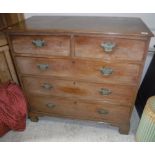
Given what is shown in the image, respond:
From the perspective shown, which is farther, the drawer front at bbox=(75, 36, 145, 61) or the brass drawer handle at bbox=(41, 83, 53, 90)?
the brass drawer handle at bbox=(41, 83, 53, 90)

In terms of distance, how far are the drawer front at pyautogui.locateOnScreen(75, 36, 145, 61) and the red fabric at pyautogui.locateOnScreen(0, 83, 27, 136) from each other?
0.73 m

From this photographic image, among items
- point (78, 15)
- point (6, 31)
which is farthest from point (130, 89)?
point (6, 31)

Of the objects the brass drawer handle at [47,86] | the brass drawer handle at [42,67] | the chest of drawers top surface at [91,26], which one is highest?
the chest of drawers top surface at [91,26]

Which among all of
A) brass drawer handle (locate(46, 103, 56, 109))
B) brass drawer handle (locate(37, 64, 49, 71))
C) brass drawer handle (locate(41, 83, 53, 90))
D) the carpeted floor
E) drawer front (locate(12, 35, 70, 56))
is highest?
drawer front (locate(12, 35, 70, 56))

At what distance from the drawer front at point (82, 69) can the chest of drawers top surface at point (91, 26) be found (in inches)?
9.1

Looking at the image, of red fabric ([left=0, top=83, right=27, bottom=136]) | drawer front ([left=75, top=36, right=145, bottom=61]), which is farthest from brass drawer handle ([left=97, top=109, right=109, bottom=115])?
red fabric ([left=0, top=83, right=27, bottom=136])

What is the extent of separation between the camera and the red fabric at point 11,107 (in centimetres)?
135


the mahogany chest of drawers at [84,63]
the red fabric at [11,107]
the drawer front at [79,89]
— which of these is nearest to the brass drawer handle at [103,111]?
the mahogany chest of drawers at [84,63]

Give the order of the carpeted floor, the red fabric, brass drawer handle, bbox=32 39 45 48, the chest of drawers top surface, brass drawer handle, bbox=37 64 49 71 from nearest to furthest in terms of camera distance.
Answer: the chest of drawers top surface < brass drawer handle, bbox=32 39 45 48 < brass drawer handle, bbox=37 64 49 71 < the red fabric < the carpeted floor

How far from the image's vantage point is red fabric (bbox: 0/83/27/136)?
4.42ft

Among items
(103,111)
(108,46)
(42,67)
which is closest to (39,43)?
(42,67)

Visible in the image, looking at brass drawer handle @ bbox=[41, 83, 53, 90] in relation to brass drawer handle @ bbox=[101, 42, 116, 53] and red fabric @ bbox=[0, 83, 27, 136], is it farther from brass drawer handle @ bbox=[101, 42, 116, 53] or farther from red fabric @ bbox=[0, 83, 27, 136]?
brass drawer handle @ bbox=[101, 42, 116, 53]

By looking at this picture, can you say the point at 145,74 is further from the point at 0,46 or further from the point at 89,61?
the point at 0,46

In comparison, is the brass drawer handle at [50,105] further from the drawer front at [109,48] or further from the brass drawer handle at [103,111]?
the drawer front at [109,48]
